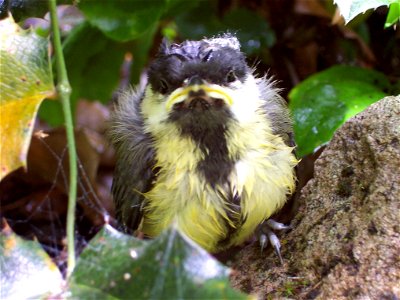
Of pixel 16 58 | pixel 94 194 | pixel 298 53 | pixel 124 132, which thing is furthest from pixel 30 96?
pixel 298 53

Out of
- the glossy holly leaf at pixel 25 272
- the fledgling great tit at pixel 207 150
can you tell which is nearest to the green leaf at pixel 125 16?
the fledgling great tit at pixel 207 150

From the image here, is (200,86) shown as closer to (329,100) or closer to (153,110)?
(153,110)

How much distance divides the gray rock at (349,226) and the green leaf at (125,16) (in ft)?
2.16

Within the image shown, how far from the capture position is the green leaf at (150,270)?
85cm

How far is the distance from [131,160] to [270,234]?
0.36 meters

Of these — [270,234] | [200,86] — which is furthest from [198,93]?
[270,234]

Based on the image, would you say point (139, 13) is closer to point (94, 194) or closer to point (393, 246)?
point (94, 194)

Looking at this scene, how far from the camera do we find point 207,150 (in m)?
Result: 1.30

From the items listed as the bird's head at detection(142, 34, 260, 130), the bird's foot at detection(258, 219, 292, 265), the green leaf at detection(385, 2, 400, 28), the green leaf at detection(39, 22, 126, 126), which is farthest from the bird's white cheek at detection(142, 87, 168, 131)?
the green leaf at detection(39, 22, 126, 126)

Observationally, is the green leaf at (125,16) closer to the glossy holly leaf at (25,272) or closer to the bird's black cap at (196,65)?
the bird's black cap at (196,65)

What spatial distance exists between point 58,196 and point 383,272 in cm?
125

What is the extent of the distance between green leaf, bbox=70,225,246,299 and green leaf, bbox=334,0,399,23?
0.69 m

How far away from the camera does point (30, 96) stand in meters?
1.19

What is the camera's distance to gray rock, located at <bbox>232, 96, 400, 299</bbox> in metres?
1.13
